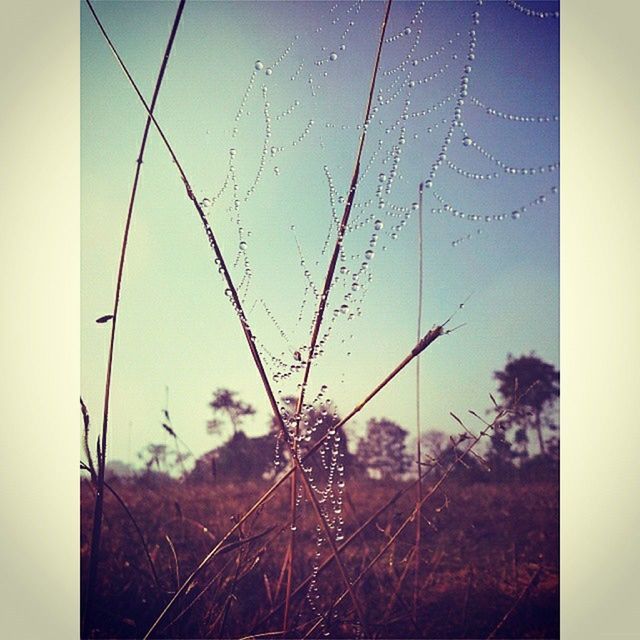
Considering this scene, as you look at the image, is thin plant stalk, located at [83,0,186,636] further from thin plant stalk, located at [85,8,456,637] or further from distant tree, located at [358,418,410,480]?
distant tree, located at [358,418,410,480]

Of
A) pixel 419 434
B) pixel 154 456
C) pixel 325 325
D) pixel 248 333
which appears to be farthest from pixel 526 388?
pixel 154 456

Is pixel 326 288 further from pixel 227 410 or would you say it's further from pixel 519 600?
pixel 519 600

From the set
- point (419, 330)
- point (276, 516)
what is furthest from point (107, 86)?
point (276, 516)

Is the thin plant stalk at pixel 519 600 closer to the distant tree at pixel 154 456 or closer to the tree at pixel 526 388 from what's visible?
the tree at pixel 526 388
